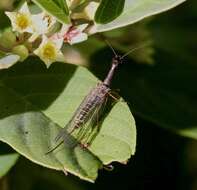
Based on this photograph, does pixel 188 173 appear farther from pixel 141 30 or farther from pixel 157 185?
pixel 141 30

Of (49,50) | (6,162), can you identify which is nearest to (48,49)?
(49,50)

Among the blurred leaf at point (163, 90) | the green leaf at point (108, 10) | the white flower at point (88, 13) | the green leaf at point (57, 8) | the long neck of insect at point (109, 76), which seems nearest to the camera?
the green leaf at point (57, 8)

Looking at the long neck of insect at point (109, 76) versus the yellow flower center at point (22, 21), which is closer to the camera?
the yellow flower center at point (22, 21)

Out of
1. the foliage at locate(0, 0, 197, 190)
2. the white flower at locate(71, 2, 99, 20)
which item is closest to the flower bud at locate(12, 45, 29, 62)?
the foliage at locate(0, 0, 197, 190)

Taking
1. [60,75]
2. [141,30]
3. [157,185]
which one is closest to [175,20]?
[141,30]

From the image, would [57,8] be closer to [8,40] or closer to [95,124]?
[8,40]

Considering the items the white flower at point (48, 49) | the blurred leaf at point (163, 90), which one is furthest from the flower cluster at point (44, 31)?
the blurred leaf at point (163, 90)

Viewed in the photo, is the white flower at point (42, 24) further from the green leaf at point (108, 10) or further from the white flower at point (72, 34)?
the green leaf at point (108, 10)
